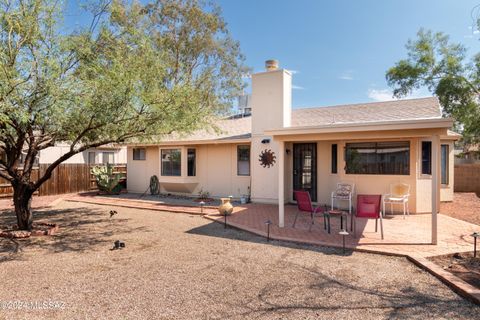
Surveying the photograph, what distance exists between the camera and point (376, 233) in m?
7.11

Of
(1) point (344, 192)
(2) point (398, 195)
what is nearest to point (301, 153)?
(1) point (344, 192)

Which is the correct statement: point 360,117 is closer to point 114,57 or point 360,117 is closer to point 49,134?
point 114,57

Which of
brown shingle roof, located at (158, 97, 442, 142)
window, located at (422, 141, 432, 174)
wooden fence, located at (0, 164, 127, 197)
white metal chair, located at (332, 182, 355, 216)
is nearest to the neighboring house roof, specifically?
brown shingle roof, located at (158, 97, 442, 142)

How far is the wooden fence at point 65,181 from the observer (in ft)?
46.9

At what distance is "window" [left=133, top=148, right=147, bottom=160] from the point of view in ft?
51.2

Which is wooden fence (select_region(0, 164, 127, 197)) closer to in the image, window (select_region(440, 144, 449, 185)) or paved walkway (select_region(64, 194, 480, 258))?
paved walkway (select_region(64, 194, 480, 258))

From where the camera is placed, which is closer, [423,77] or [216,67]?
[423,77]

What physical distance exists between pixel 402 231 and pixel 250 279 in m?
4.67

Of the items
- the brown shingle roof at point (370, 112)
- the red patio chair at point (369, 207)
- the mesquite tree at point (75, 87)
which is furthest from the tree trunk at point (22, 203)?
the brown shingle roof at point (370, 112)

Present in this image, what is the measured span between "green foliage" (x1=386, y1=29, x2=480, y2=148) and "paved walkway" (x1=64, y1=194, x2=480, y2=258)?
12.0 m

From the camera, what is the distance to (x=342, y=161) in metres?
10.2

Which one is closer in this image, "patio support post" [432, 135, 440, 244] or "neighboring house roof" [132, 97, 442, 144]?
"patio support post" [432, 135, 440, 244]

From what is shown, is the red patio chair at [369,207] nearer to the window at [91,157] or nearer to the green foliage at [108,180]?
the green foliage at [108,180]

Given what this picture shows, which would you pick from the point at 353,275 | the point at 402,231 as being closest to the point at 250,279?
the point at 353,275
